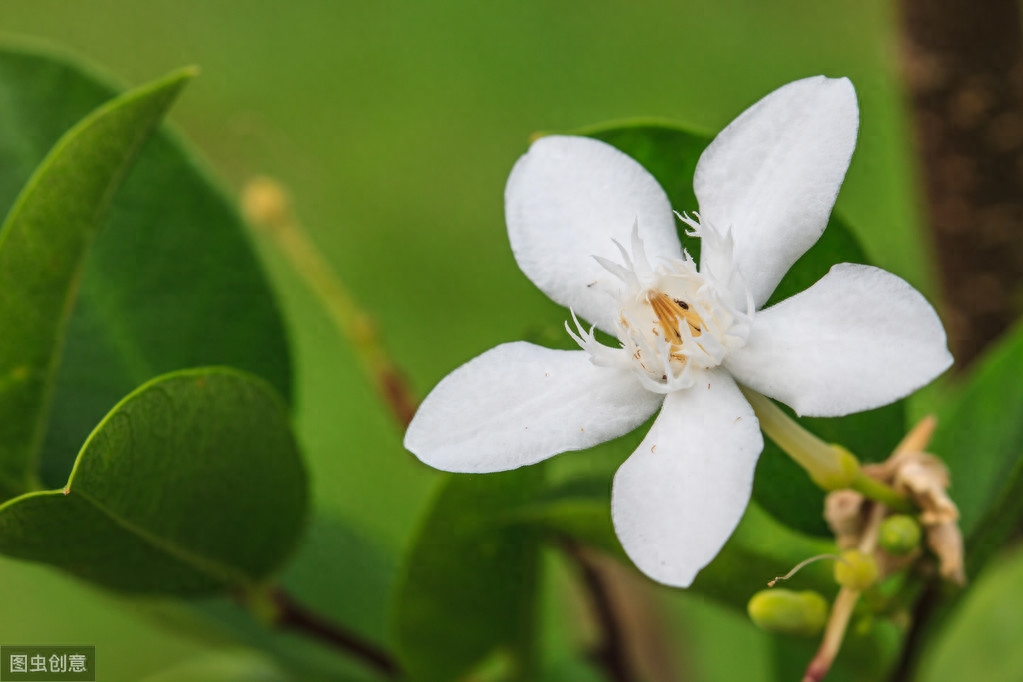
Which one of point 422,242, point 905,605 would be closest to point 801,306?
point 905,605

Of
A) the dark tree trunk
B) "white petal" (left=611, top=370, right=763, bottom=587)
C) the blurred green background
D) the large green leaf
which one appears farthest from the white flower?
the blurred green background

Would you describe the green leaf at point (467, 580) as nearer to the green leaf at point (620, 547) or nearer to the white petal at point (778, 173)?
the green leaf at point (620, 547)

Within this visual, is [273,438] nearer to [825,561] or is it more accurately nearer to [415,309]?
[825,561]

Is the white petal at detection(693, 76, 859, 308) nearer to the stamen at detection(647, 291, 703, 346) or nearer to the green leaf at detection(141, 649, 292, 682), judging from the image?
the stamen at detection(647, 291, 703, 346)

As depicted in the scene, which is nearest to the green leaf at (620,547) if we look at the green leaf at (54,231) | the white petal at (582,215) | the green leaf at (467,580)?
the green leaf at (467,580)

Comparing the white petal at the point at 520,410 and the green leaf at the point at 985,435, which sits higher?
the white petal at the point at 520,410

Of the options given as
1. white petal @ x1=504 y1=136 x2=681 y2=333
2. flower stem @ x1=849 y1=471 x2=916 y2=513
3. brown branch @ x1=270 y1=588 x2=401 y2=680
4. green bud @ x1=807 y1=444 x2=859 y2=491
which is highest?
white petal @ x1=504 y1=136 x2=681 y2=333
